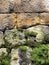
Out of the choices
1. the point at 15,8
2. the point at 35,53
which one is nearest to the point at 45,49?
the point at 35,53

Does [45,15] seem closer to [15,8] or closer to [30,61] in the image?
[15,8]

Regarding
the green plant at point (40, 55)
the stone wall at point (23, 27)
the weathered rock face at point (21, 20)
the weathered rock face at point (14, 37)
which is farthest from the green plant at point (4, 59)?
the weathered rock face at point (21, 20)

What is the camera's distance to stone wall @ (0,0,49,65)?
18.0 ft

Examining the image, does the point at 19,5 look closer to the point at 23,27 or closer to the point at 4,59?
the point at 23,27

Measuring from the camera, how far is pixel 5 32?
574cm

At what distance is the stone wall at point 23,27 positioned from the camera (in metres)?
5.50

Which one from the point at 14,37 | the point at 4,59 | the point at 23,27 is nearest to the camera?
the point at 4,59

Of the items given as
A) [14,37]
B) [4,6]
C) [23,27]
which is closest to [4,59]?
[14,37]

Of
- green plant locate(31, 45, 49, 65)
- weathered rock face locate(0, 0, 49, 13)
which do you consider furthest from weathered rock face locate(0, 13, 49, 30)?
green plant locate(31, 45, 49, 65)

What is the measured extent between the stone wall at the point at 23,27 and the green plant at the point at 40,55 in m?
0.02

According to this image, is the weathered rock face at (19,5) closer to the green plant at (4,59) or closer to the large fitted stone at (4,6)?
the large fitted stone at (4,6)

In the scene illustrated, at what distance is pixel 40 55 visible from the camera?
17.8 feet

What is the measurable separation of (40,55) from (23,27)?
0.74 meters

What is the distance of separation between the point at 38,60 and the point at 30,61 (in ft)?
0.49
